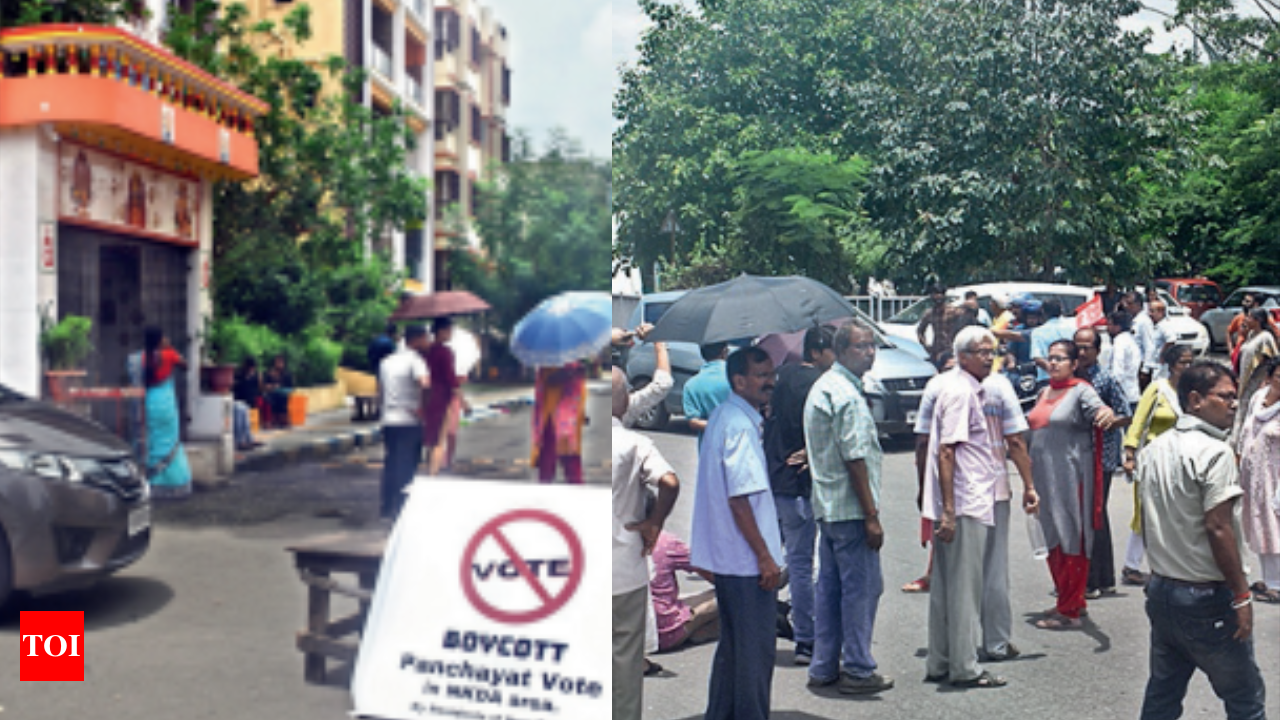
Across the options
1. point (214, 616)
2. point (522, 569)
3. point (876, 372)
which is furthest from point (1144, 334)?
point (214, 616)

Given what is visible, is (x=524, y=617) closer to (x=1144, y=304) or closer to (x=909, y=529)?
(x=909, y=529)

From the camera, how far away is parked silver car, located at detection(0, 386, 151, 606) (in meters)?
2.86

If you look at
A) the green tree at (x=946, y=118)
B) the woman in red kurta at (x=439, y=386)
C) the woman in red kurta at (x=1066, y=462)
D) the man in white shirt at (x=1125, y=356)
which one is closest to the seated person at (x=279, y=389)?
the woman in red kurta at (x=439, y=386)

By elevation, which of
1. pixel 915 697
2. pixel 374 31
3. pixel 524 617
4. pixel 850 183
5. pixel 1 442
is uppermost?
pixel 374 31

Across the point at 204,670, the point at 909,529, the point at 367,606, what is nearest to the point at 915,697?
the point at 909,529

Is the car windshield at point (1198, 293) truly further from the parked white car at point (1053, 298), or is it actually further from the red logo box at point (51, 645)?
the red logo box at point (51, 645)

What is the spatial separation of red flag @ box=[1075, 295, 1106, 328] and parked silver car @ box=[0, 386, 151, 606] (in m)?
2.12

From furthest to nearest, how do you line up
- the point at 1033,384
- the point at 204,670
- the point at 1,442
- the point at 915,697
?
the point at 1033,384
the point at 915,697
the point at 204,670
the point at 1,442

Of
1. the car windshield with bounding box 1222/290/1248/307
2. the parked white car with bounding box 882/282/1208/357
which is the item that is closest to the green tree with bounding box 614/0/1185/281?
the parked white car with bounding box 882/282/1208/357

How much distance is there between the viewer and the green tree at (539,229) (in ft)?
9.10

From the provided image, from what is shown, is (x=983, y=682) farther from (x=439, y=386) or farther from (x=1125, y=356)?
(x=439, y=386)

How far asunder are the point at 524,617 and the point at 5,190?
1268 millimetres

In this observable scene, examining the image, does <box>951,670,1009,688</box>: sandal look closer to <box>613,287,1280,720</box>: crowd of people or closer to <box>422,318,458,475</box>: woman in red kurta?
<box>613,287,1280,720</box>: crowd of people

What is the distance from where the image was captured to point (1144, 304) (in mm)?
3412
